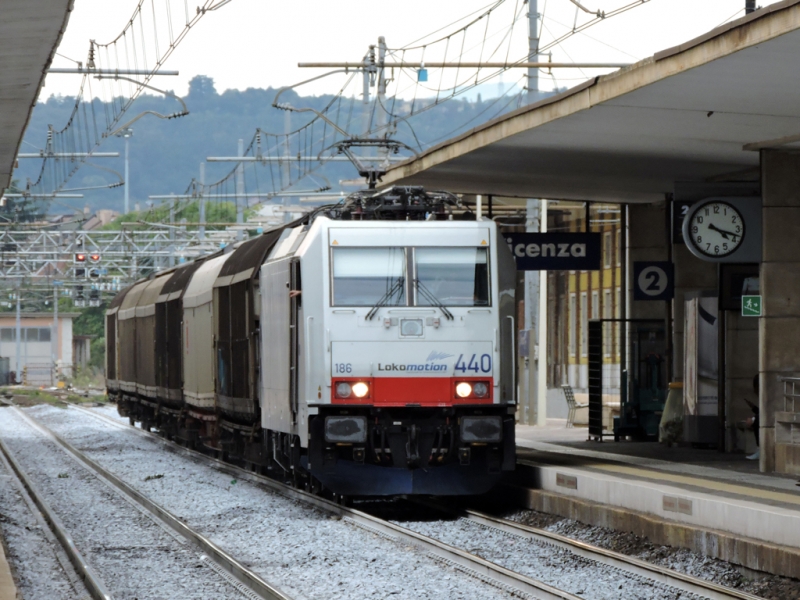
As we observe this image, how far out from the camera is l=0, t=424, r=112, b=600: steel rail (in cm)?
1117

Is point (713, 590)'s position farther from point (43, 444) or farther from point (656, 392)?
point (43, 444)

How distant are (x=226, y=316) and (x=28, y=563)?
8735 mm

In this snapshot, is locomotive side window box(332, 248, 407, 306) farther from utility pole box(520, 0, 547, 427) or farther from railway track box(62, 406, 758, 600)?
utility pole box(520, 0, 547, 427)

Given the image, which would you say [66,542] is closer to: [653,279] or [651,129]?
[651,129]

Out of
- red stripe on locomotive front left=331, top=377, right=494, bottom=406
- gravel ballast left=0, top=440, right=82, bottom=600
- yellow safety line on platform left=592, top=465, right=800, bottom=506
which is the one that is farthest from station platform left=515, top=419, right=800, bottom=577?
gravel ballast left=0, top=440, right=82, bottom=600

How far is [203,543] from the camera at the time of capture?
13609 millimetres

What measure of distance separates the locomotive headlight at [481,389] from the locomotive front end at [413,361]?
1cm

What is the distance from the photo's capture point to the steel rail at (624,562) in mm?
10039

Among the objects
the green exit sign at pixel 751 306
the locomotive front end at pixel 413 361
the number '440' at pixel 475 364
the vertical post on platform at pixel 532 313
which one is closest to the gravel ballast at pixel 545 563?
the locomotive front end at pixel 413 361

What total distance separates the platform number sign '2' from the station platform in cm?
235

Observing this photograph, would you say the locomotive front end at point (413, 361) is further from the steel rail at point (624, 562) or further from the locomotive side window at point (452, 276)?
the steel rail at point (624, 562)

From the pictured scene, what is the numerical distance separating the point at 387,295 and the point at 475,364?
1.21 m

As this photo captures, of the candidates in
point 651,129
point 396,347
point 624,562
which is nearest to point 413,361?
point 396,347

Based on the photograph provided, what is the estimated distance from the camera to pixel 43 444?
3266 centimetres
